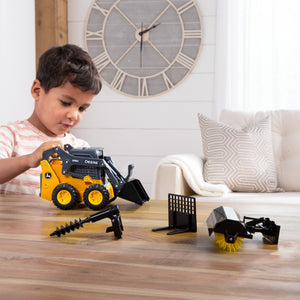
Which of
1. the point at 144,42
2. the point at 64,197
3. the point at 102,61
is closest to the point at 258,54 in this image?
the point at 144,42

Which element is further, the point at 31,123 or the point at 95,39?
the point at 95,39

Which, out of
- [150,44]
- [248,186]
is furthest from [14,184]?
[150,44]

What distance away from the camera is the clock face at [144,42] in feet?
10.9

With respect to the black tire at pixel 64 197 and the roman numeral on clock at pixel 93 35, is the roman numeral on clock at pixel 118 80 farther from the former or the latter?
the black tire at pixel 64 197

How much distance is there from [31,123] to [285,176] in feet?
4.92

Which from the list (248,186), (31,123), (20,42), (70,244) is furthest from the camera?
(20,42)

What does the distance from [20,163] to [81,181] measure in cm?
24

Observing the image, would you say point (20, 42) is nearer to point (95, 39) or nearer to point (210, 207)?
point (95, 39)

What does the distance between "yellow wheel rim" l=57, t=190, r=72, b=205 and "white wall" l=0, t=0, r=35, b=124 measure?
2159 mm

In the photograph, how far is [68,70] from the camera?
4.21ft

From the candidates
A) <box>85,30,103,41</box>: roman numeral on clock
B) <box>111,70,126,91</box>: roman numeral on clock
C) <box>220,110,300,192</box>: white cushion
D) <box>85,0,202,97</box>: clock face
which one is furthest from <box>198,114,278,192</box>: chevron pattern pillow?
<box>85,30,103,41</box>: roman numeral on clock

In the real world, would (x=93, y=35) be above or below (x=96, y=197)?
above

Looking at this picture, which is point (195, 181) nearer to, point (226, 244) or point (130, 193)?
point (130, 193)

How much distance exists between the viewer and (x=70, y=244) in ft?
2.01
